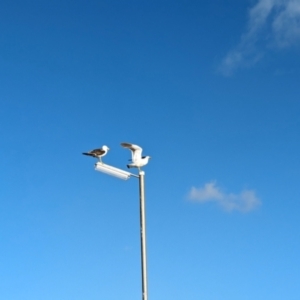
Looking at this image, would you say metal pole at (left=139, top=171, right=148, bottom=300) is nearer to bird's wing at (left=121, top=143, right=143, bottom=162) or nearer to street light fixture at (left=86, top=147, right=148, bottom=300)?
street light fixture at (left=86, top=147, right=148, bottom=300)

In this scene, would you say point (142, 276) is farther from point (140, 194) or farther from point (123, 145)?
point (123, 145)

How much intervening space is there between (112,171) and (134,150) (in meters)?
0.79

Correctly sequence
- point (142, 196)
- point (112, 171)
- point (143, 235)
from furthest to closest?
1. point (112, 171)
2. point (142, 196)
3. point (143, 235)

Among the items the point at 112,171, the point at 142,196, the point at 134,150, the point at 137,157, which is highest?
the point at 134,150

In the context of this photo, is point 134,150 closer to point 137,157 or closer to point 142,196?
point 137,157

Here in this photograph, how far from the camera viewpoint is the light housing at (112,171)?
715 inches

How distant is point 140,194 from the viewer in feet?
59.7

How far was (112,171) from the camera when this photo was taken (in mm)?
18266

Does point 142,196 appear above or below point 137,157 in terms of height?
below

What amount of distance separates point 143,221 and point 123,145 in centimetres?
190

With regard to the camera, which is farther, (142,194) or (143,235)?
(142,194)

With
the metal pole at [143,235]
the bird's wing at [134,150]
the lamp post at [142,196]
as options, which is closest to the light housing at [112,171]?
the lamp post at [142,196]

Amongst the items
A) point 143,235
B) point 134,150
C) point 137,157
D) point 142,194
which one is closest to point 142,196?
point 142,194

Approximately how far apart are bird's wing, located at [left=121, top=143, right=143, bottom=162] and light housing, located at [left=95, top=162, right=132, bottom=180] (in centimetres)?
59
